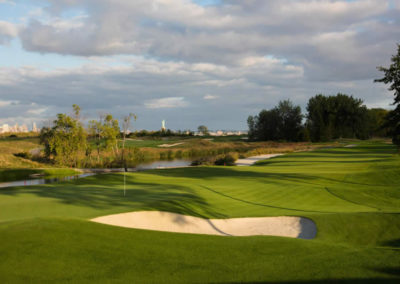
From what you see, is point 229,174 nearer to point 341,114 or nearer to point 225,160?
point 225,160

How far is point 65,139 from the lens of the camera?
1703 inches

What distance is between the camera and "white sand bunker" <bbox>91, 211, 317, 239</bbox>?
425 inches

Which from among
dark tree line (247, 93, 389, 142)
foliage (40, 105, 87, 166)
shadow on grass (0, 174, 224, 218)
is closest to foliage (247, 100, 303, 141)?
dark tree line (247, 93, 389, 142)

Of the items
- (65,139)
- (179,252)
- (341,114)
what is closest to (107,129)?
(65,139)

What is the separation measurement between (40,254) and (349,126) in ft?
332

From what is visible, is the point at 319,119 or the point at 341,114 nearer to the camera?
the point at 319,119

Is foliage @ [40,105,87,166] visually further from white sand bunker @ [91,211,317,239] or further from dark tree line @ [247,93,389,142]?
dark tree line @ [247,93,389,142]

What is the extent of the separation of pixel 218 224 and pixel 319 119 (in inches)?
3263

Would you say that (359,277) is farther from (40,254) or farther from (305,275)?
(40,254)

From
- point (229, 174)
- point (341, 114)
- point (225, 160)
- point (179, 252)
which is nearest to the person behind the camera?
point (179, 252)

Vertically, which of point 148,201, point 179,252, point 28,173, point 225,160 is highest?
point 179,252

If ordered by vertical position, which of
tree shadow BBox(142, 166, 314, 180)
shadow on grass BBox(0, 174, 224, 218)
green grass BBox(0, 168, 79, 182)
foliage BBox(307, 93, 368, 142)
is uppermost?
foliage BBox(307, 93, 368, 142)

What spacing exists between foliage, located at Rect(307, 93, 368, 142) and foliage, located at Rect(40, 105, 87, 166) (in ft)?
210

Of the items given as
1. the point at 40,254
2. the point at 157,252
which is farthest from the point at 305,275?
the point at 40,254
